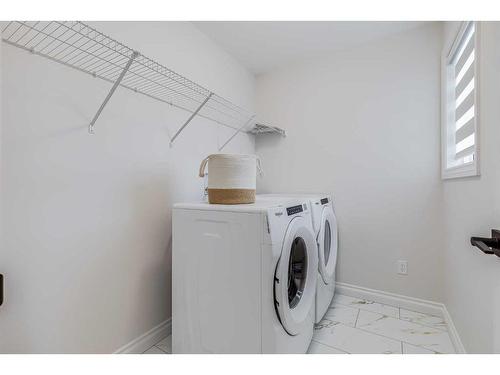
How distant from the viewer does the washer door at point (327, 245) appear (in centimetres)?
181

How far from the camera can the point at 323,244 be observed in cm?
187

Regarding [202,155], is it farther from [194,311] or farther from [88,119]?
[194,311]

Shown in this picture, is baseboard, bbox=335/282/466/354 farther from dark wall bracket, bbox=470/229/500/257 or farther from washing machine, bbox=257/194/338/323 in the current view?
dark wall bracket, bbox=470/229/500/257

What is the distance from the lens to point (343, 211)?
7.88 feet

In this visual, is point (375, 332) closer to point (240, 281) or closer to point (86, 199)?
point (240, 281)

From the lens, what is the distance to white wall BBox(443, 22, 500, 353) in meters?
1.04

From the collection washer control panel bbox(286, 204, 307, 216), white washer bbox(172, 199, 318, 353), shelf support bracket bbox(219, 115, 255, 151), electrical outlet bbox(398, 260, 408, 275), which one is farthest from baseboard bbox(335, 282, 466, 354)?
shelf support bracket bbox(219, 115, 255, 151)

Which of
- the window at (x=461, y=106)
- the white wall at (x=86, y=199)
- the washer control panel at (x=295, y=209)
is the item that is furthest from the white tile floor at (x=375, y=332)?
the window at (x=461, y=106)

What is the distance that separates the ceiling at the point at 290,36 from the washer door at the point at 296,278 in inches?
63.8

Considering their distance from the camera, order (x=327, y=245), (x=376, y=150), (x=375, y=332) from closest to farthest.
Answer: (x=375, y=332)
(x=327, y=245)
(x=376, y=150)

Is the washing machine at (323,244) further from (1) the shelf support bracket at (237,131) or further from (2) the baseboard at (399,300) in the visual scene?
(1) the shelf support bracket at (237,131)

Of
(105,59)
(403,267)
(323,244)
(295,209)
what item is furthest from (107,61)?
(403,267)

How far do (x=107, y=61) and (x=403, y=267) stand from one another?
8.38 feet

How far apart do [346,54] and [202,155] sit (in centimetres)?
167
